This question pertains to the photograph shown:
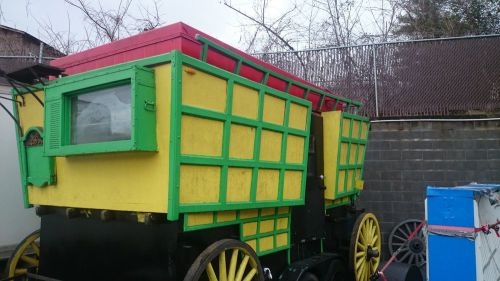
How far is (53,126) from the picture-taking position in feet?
9.91

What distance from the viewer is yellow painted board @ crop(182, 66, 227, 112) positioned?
261cm

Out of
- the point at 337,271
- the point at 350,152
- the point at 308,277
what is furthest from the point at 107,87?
the point at 350,152

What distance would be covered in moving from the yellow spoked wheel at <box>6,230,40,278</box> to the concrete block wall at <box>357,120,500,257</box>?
5097 millimetres

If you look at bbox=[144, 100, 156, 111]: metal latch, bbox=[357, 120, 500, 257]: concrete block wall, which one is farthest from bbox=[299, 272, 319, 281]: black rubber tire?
bbox=[357, 120, 500, 257]: concrete block wall

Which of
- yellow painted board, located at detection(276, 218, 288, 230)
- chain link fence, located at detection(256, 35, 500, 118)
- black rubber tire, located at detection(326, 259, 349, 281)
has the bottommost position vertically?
black rubber tire, located at detection(326, 259, 349, 281)

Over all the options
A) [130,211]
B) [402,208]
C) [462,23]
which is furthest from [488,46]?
[130,211]

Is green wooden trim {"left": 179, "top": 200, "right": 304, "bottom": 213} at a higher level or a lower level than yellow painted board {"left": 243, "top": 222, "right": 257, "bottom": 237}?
higher

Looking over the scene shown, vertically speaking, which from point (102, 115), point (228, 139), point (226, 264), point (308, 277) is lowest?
point (308, 277)

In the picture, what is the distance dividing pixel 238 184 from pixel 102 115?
1.07 metres

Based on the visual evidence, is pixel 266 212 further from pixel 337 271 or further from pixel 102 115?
pixel 102 115

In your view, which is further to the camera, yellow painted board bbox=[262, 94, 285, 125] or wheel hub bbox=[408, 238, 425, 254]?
wheel hub bbox=[408, 238, 425, 254]

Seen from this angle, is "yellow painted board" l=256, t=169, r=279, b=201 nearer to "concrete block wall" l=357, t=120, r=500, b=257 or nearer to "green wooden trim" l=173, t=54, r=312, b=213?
"green wooden trim" l=173, t=54, r=312, b=213

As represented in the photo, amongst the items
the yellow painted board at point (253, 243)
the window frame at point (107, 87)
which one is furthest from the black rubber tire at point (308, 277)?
the window frame at point (107, 87)

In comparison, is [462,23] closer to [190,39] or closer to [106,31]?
[106,31]
